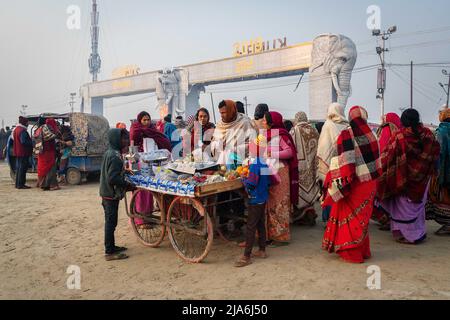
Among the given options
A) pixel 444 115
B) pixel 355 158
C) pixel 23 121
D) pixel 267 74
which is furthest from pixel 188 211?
pixel 267 74

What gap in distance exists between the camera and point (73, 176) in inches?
388

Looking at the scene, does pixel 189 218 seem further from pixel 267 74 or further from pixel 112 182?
pixel 267 74

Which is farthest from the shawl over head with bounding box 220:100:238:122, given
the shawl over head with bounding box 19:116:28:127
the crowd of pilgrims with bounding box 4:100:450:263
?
the shawl over head with bounding box 19:116:28:127

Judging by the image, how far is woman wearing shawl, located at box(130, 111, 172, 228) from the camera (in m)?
5.01

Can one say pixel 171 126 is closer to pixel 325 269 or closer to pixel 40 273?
pixel 40 273

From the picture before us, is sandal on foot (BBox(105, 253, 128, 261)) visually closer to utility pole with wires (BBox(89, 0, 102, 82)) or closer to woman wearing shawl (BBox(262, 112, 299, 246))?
woman wearing shawl (BBox(262, 112, 299, 246))

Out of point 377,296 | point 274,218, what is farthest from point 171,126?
point 377,296

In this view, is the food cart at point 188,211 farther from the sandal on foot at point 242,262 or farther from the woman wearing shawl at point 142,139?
the sandal on foot at point 242,262

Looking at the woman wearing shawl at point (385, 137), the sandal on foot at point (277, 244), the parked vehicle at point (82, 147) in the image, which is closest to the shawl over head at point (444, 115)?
the woman wearing shawl at point (385, 137)

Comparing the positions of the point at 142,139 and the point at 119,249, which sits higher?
the point at 142,139

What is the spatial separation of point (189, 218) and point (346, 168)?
1.95 meters

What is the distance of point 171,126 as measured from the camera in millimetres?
7555
